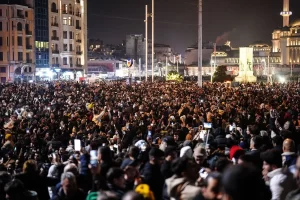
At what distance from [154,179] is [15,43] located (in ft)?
220

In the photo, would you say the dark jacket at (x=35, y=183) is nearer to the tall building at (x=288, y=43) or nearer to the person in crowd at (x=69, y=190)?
the person in crowd at (x=69, y=190)

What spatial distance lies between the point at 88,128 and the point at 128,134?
234cm

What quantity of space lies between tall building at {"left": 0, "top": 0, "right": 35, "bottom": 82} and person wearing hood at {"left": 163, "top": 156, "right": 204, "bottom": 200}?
210 ft

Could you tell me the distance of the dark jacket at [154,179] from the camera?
21.7 ft

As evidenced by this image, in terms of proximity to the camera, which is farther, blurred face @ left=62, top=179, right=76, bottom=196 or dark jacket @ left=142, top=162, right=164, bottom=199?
dark jacket @ left=142, top=162, right=164, bottom=199

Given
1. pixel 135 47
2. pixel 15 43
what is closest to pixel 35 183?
pixel 15 43

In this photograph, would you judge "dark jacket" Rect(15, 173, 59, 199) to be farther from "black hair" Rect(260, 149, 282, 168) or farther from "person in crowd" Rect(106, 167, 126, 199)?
"black hair" Rect(260, 149, 282, 168)

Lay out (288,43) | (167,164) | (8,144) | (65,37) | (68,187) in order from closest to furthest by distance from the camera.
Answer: (68,187) < (167,164) < (8,144) < (65,37) < (288,43)

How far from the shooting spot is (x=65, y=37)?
79500 mm

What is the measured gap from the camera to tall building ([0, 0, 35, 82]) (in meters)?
68.1

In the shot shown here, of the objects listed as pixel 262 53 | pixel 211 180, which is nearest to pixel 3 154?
pixel 211 180

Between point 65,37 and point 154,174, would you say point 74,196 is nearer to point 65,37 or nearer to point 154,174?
point 154,174

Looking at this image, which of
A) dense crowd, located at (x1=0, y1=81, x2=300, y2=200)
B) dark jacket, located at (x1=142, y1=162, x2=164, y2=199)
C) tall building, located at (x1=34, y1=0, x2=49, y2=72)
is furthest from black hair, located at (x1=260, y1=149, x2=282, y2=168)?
tall building, located at (x1=34, y1=0, x2=49, y2=72)

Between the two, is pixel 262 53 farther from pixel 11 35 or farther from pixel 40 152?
pixel 40 152
